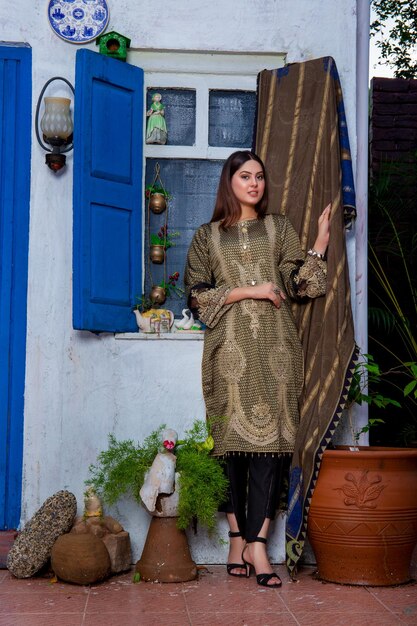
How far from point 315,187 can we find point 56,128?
1.32m

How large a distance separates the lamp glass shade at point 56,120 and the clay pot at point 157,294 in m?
0.89

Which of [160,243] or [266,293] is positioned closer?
[266,293]

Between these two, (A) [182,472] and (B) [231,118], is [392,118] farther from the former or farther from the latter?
(A) [182,472]

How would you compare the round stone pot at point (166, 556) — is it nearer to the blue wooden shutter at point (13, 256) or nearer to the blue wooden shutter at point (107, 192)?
the blue wooden shutter at point (13, 256)

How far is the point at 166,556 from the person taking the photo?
4.06 metres

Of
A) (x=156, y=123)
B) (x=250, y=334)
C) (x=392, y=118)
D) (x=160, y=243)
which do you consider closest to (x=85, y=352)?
(x=160, y=243)

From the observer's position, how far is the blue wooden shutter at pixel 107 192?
14.2 ft

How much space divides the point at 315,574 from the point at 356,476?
→ 592 millimetres

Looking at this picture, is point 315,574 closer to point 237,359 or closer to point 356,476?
point 356,476

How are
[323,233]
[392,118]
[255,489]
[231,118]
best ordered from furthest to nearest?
[392,118] → [231,118] → [323,233] → [255,489]

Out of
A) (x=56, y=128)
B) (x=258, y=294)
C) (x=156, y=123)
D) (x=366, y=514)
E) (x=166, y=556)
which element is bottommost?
(x=166, y=556)

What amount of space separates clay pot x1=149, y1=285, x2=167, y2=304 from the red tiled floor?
138cm

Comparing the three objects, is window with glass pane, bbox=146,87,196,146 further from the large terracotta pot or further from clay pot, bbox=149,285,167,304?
the large terracotta pot

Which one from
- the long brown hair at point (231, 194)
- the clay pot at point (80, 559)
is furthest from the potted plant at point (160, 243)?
the clay pot at point (80, 559)
